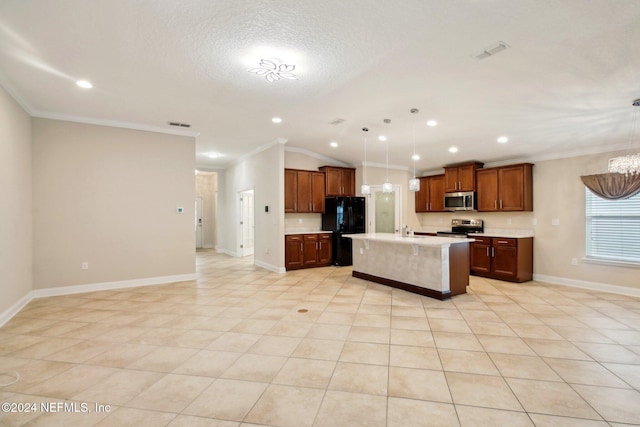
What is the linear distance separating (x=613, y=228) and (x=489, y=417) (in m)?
5.19

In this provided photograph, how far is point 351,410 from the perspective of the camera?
75.7 inches

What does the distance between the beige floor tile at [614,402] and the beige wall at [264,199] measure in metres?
4.95

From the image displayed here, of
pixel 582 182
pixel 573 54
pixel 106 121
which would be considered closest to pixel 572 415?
pixel 573 54

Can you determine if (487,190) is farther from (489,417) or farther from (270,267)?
(489,417)

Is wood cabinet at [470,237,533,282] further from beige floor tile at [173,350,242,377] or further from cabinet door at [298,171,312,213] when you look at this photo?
beige floor tile at [173,350,242,377]

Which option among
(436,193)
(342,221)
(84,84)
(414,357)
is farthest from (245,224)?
(414,357)

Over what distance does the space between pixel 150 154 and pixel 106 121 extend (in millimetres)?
794

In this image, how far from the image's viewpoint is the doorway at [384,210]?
787cm

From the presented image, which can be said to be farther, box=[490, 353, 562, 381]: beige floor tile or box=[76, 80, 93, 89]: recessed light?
box=[76, 80, 93, 89]: recessed light

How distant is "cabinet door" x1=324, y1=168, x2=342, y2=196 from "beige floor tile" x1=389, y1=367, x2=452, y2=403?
5205 millimetres

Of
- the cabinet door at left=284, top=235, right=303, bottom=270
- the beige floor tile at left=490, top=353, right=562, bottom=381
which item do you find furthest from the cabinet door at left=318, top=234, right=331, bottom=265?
the beige floor tile at left=490, top=353, right=562, bottom=381

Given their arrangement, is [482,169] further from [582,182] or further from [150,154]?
[150,154]

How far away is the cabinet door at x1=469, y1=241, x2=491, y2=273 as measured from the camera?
5961 millimetres

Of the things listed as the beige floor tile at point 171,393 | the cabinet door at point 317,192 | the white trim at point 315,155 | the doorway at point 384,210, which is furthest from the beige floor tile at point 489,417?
the doorway at point 384,210
